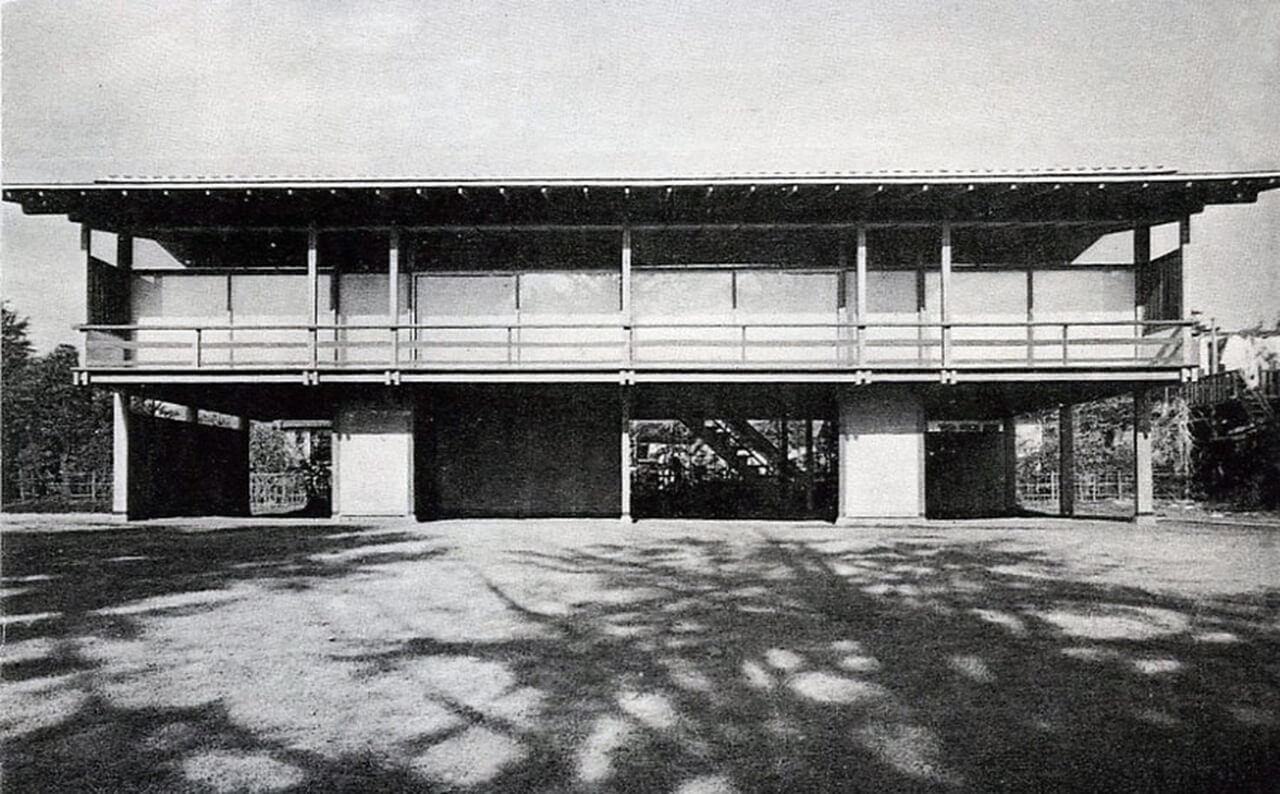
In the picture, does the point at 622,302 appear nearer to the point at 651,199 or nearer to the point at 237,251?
the point at 651,199

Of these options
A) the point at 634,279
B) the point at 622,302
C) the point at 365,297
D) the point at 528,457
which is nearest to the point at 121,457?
the point at 365,297

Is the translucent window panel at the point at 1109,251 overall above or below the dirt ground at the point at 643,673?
above

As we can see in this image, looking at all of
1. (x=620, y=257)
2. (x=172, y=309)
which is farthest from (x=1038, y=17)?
(x=172, y=309)

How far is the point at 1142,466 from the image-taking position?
1488 centimetres

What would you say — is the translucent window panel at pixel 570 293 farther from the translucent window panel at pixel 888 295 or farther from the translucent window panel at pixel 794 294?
the translucent window panel at pixel 888 295

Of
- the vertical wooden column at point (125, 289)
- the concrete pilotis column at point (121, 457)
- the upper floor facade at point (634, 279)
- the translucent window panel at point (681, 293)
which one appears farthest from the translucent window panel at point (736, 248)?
the concrete pilotis column at point (121, 457)

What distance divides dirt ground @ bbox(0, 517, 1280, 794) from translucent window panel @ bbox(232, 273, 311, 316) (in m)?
7.05

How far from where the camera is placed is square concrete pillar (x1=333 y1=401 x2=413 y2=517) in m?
15.3

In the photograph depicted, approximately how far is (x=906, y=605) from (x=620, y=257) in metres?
10.2

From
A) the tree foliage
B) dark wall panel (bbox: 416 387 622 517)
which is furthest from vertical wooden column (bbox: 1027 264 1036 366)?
the tree foliage

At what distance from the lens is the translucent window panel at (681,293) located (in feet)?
53.4

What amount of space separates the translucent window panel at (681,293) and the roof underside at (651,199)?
1191mm

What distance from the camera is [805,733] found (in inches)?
189

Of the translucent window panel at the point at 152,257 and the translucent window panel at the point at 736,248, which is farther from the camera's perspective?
the translucent window panel at the point at 152,257
